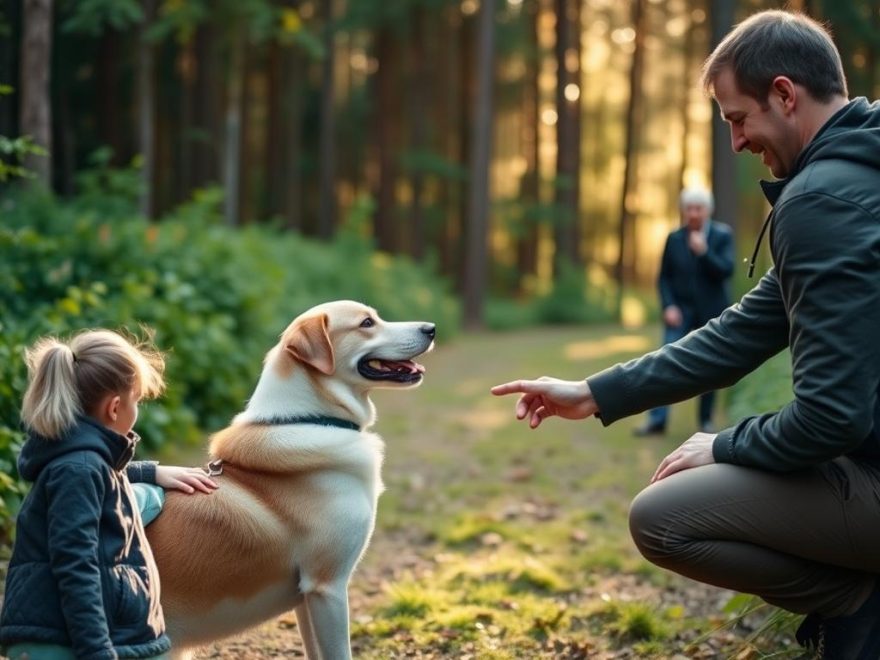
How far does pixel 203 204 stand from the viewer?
12.6 meters

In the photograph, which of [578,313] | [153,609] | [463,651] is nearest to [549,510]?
[463,651]

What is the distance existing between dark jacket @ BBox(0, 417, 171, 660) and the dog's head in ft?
3.16

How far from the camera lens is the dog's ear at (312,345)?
393 centimetres

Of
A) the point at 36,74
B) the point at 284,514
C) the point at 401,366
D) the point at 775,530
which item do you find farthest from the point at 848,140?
the point at 36,74

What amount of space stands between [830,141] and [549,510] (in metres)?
4.69

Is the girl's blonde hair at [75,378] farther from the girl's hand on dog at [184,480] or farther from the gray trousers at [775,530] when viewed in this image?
the gray trousers at [775,530]

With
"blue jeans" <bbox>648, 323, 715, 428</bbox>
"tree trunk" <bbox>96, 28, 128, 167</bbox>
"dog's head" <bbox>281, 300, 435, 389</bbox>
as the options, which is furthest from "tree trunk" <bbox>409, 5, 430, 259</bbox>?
"dog's head" <bbox>281, 300, 435, 389</bbox>

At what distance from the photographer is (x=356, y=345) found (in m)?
4.21

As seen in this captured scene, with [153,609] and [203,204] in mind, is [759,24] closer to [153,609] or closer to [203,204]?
[153,609]

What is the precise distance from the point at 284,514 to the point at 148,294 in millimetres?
5237

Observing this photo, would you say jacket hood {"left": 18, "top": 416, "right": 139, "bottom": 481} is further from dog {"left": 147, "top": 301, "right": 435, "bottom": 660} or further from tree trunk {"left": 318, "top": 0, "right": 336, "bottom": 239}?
tree trunk {"left": 318, "top": 0, "right": 336, "bottom": 239}

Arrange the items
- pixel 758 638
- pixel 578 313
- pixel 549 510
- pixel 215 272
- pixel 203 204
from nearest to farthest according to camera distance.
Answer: pixel 758 638 → pixel 549 510 → pixel 215 272 → pixel 203 204 → pixel 578 313

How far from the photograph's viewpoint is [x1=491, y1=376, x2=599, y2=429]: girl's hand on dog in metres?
3.70

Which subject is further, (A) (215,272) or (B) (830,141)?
(A) (215,272)
